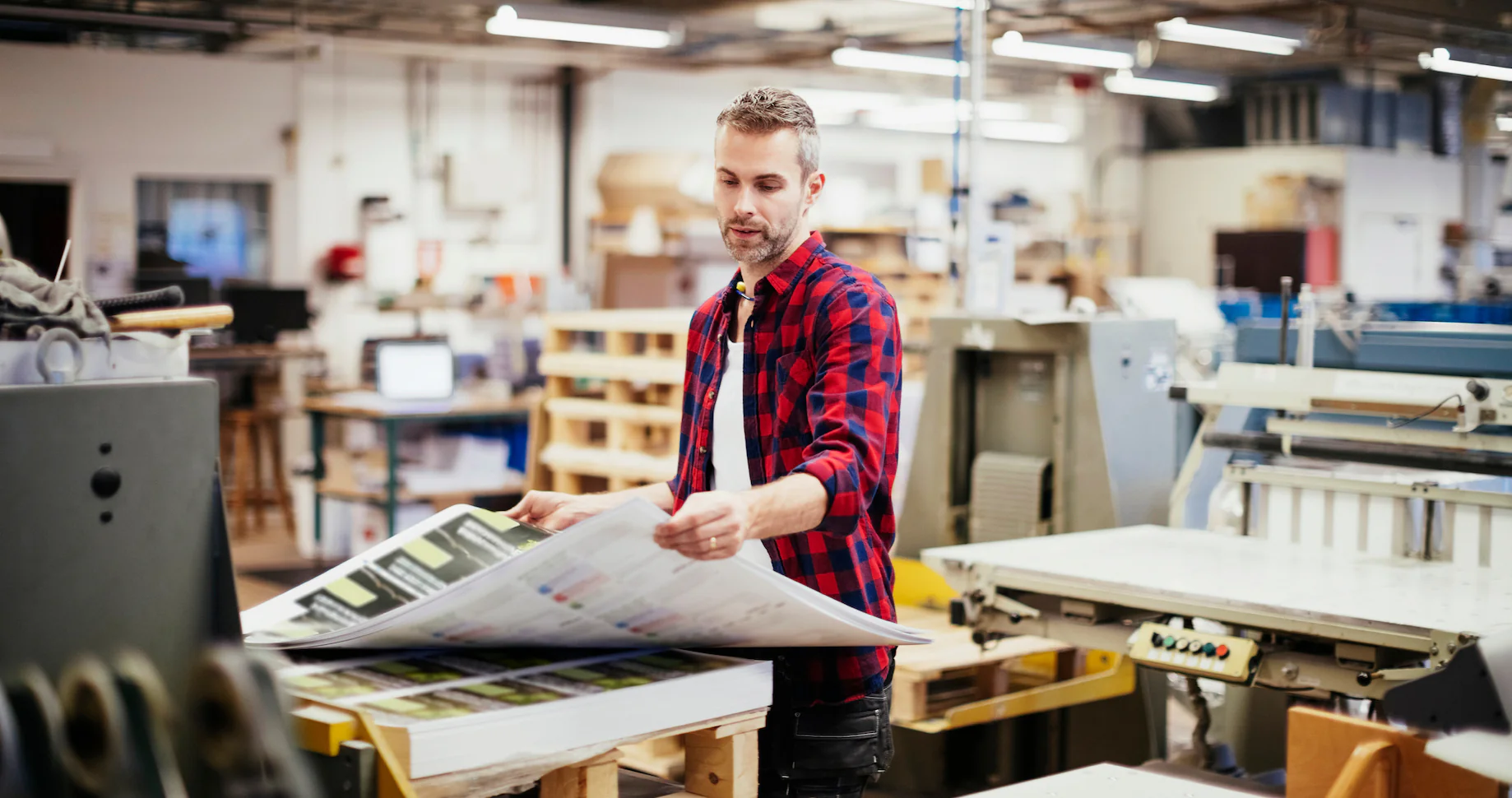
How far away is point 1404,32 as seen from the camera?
35.8ft

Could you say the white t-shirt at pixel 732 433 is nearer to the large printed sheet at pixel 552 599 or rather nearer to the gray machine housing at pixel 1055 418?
the large printed sheet at pixel 552 599

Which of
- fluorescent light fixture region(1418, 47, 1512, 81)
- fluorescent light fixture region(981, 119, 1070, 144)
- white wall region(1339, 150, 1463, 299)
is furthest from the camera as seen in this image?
fluorescent light fixture region(981, 119, 1070, 144)

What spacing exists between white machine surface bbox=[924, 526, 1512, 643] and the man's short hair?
1.32 metres

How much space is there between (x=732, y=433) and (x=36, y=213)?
10.1m

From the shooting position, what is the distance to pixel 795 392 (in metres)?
1.70

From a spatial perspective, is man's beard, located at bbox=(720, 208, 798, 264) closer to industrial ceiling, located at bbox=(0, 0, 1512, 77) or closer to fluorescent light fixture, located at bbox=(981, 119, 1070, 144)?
industrial ceiling, located at bbox=(0, 0, 1512, 77)

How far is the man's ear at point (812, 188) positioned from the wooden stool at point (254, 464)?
8.01 m

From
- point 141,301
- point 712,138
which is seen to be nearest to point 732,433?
point 141,301

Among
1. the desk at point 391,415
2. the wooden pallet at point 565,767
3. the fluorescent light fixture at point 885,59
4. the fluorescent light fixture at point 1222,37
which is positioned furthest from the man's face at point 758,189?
the fluorescent light fixture at point 885,59

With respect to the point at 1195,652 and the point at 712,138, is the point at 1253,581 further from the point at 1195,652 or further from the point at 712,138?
the point at 712,138

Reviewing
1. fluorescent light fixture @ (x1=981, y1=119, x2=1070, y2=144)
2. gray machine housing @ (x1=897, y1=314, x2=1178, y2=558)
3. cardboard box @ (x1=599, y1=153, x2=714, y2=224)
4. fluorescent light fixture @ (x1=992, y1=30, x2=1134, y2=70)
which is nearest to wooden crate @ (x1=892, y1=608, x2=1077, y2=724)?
gray machine housing @ (x1=897, y1=314, x2=1178, y2=558)

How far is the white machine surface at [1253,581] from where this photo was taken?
8.09 feet

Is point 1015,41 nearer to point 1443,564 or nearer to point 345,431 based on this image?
point 345,431

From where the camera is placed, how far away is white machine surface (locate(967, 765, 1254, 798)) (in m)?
1.90
